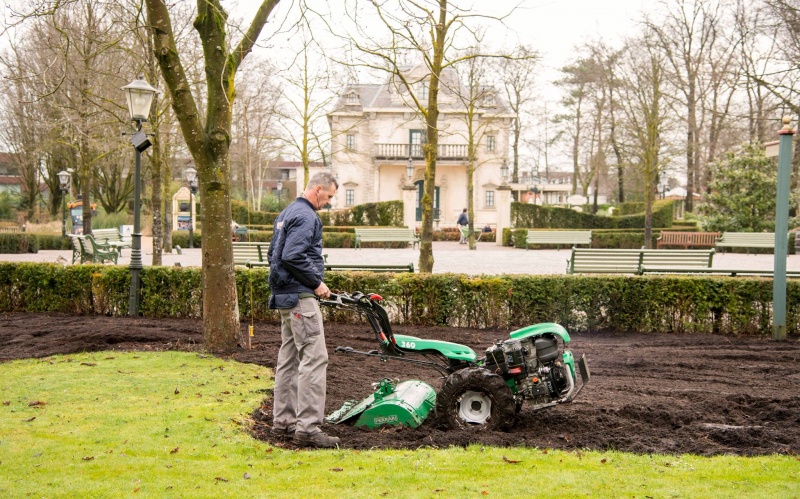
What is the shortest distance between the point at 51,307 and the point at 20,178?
41598 mm

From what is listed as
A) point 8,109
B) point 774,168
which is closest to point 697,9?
point 774,168

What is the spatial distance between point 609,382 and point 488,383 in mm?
2309

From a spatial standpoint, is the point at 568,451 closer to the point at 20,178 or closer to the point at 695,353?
the point at 695,353

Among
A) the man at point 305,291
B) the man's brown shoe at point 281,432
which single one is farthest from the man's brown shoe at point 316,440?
the man's brown shoe at point 281,432

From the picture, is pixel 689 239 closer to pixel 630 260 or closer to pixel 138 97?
pixel 630 260

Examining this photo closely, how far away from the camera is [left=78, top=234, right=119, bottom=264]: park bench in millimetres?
17656

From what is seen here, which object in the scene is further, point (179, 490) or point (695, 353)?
point (695, 353)

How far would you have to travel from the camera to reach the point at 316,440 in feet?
16.4

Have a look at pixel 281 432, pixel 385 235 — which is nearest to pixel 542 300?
pixel 281 432

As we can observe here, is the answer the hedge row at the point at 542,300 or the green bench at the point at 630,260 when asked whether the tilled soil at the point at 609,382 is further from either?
the green bench at the point at 630,260

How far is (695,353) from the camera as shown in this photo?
850cm

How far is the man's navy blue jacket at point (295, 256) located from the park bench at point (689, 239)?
26807 mm

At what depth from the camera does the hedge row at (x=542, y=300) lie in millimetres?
9969

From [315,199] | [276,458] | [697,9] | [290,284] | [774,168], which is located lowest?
[276,458]
